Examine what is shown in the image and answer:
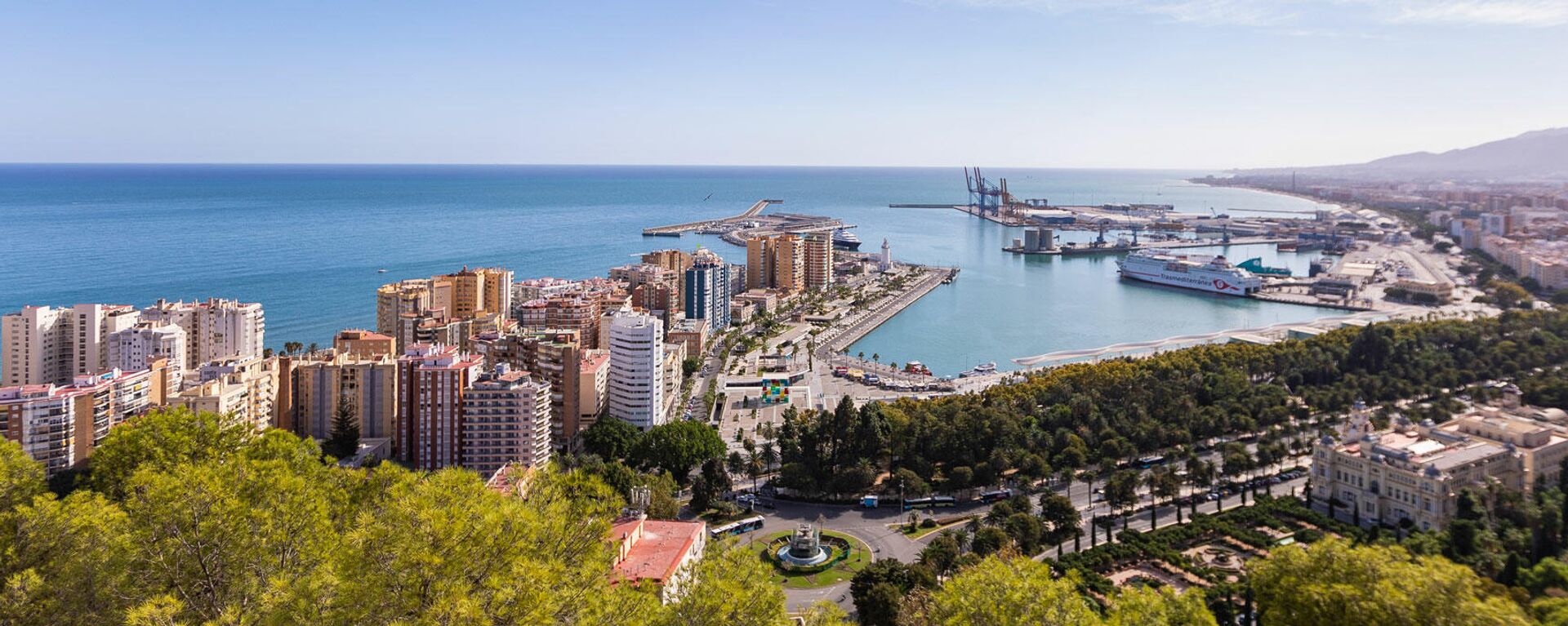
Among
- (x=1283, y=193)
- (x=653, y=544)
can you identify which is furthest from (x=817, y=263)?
(x=1283, y=193)

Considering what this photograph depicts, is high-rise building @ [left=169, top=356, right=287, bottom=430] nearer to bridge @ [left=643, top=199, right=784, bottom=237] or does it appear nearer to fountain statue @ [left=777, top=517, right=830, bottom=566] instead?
fountain statue @ [left=777, top=517, right=830, bottom=566]

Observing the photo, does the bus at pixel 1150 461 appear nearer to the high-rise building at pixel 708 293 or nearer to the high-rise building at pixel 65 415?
the high-rise building at pixel 65 415

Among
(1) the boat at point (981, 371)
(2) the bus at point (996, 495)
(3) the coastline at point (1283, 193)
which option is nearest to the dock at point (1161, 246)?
(3) the coastline at point (1283, 193)

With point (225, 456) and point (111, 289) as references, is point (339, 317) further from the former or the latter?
point (225, 456)

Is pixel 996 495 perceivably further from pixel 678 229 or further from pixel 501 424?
pixel 678 229

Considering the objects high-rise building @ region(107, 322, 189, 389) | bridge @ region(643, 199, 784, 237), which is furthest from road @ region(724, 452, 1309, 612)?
bridge @ region(643, 199, 784, 237)

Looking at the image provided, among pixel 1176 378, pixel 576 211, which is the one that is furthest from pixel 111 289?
pixel 576 211
